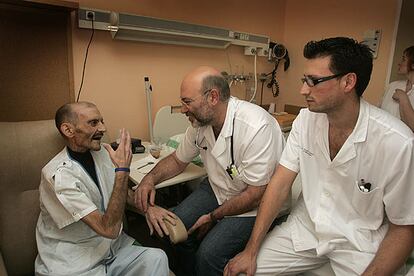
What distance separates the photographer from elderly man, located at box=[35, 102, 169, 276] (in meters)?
1.25

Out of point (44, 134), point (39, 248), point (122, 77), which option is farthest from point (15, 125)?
point (122, 77)

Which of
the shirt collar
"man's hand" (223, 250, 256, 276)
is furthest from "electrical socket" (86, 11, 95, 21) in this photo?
A: "man's hand" (223, 250, 256, 276)

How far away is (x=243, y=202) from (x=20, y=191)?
1071mm

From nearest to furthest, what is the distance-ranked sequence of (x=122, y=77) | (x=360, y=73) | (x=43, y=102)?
(x=360, y=73)
(x=43, y=102)
(x=122, y=77)

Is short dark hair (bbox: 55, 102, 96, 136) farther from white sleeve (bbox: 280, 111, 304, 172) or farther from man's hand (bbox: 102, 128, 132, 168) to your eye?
white sleeve (bbox: 280, 111, 304, 172)

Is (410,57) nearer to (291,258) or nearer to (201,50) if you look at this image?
(201,50)

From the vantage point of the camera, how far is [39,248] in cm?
132

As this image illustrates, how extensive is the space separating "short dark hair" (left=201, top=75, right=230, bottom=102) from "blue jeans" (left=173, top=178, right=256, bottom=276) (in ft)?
2.04

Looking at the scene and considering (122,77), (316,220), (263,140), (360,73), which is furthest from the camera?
(122,77)

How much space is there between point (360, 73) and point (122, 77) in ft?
5.65

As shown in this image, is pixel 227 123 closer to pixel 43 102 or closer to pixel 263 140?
pixel 263 140

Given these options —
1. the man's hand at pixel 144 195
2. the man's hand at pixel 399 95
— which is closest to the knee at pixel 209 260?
the man's hand at pixel 144 195

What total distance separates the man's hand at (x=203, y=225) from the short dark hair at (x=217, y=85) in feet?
2.14

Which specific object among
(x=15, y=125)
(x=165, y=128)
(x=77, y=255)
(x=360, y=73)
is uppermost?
(x=360, y=73)
